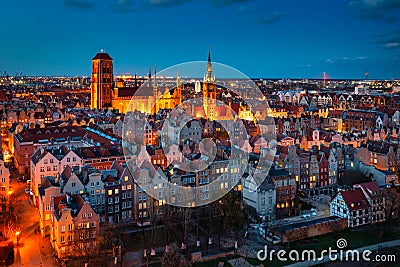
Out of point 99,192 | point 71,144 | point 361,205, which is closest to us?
point 99,192

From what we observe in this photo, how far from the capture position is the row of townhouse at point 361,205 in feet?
60.4

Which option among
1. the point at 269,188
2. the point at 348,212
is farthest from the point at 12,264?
the point at 348,212

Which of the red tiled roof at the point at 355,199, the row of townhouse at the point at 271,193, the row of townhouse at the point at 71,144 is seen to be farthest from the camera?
the row of townhouse at the point at 71,144

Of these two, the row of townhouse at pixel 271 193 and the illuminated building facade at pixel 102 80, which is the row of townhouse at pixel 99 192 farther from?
the illuminated building facade at pixel 102 80

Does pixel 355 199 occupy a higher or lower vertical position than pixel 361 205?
higher

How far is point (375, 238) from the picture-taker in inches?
680

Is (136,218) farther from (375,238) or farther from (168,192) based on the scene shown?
(375,238)

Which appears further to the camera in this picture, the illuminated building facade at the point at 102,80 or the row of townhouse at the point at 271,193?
the illuminated building facade at the point at 102,80

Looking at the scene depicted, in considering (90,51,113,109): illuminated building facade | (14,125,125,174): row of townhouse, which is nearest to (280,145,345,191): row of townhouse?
(14,125,125,174): row of townhouse

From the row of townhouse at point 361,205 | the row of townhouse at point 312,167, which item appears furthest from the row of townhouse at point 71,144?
the row of townhouse at point 361,205

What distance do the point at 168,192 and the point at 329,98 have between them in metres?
50.0

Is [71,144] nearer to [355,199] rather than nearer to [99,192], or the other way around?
[99,192]

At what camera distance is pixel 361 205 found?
61.2ft

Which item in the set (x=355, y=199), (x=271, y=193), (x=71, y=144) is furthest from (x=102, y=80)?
(x=355, y=199)
